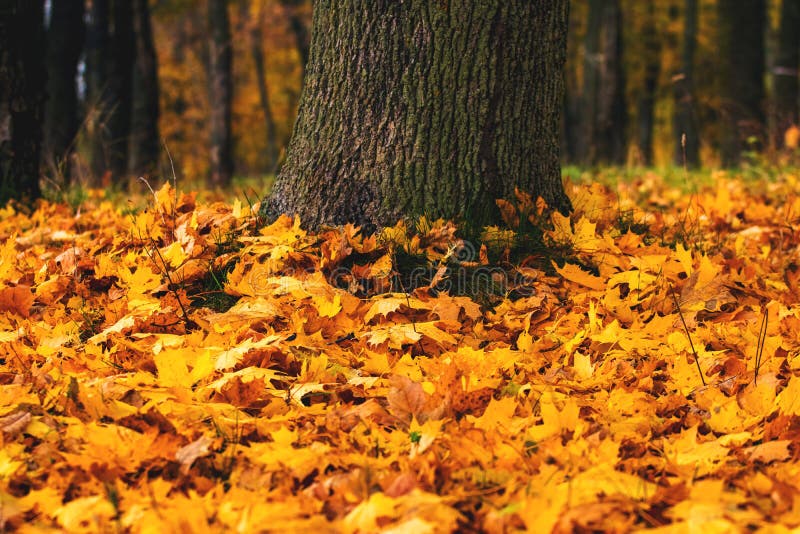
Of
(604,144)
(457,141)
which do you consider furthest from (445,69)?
(604,144)

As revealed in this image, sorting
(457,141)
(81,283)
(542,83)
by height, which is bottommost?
(81,283)

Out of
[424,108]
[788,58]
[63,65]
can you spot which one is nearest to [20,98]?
[424,108]

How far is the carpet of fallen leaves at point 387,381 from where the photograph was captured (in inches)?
64.2

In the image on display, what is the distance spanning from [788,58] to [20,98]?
10566 millimetres

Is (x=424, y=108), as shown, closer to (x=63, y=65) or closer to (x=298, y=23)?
(x=63, y=65)

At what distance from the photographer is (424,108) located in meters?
3.22

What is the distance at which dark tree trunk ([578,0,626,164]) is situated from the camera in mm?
10789

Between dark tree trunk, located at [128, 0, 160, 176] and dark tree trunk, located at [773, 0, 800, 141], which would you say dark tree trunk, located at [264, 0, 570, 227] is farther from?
dark tree trunk, located at [773, 0, 800, 141]

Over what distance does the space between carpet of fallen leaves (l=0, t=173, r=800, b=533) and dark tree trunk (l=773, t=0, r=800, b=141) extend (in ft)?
25.7

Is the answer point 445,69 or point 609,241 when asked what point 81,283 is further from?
point 609,241

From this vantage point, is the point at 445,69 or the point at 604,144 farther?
the point at 604,144

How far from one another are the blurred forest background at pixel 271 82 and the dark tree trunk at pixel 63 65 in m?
0.02

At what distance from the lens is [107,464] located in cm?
175

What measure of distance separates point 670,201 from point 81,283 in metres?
4.11
